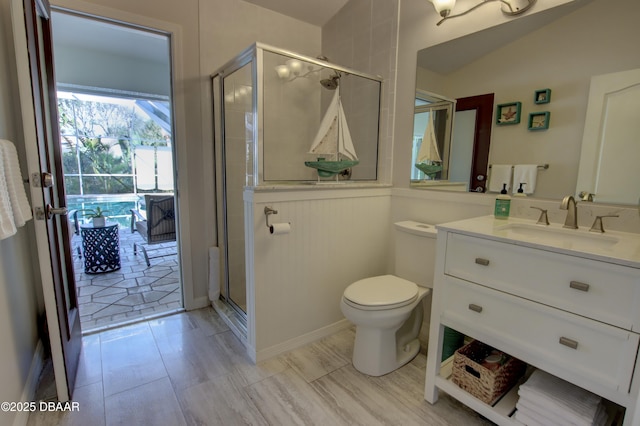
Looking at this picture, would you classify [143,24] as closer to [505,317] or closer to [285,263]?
[285,263]

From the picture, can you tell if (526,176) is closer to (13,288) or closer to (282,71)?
(282,71)

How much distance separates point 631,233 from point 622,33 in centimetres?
84

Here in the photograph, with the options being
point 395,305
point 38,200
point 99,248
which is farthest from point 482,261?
point 99,248

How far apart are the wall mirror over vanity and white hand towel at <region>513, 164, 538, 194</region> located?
26 millimetres

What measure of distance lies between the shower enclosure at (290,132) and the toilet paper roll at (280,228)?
0.30 m

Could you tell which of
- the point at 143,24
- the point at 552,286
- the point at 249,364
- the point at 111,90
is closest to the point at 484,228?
the point at 552,286

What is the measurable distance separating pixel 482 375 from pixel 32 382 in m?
2.16

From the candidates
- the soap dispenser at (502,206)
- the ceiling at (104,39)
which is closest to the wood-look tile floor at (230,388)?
the soap dispenser at (502,206)

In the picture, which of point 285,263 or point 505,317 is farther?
point 285,263

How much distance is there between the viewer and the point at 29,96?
1239 millimetres

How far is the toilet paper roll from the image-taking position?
68.1 inches

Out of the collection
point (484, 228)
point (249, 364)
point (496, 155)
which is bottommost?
point (249, 364)

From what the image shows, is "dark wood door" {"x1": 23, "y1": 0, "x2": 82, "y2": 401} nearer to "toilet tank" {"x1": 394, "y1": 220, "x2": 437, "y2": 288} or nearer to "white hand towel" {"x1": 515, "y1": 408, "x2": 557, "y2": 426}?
"toilet tank" {"x1": 394, "y1": 220, "x2": 437, "y2": 288}

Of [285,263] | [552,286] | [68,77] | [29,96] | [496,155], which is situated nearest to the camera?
[552,286]
